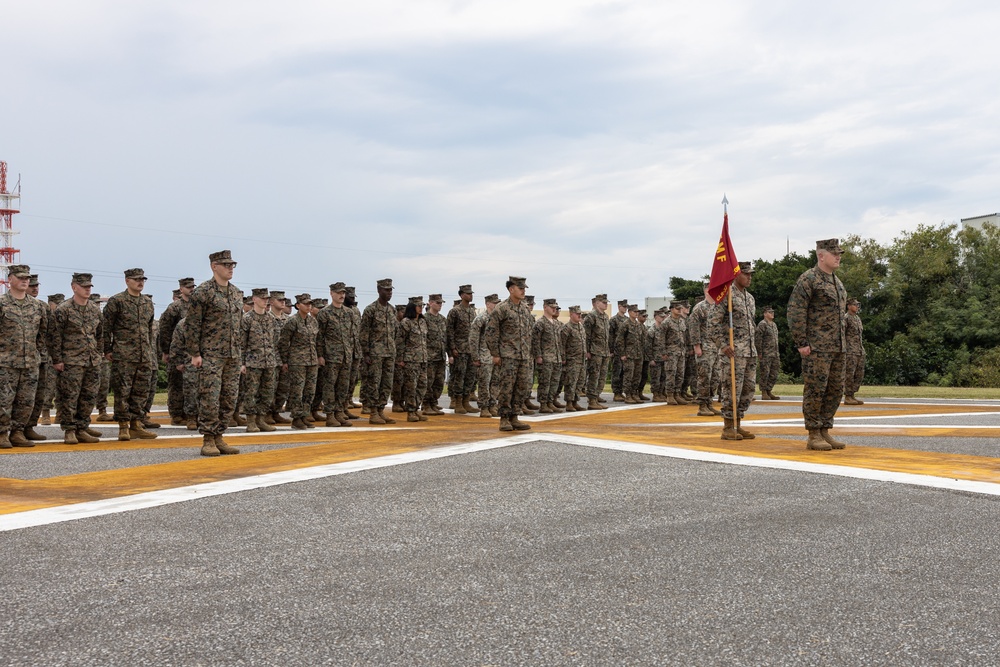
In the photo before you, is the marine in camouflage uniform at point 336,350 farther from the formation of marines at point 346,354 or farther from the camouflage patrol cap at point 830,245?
the camouflage patrol cap at point 830,245

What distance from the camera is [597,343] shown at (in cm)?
1983

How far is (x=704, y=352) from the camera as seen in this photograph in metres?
16.2

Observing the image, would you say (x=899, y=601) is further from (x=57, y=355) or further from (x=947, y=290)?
(x=947, y=290)

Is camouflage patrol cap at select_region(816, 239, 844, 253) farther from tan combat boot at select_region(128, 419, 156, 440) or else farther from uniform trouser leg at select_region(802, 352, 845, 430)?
tan combat boot at select_region(128, 419, 156, 440)

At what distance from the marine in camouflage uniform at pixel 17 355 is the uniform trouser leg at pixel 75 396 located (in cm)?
36

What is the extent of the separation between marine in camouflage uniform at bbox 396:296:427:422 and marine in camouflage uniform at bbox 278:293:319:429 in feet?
7.12

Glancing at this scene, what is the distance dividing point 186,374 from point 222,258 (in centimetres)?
448

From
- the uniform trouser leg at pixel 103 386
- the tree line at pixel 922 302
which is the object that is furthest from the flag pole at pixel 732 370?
the tree line at pixel 922 302

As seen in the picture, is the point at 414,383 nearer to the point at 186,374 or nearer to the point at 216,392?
the point at 186,374

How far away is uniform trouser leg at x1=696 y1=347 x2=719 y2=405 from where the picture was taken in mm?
15891

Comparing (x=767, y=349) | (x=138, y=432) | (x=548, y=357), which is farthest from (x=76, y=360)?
(x=767, y=349)

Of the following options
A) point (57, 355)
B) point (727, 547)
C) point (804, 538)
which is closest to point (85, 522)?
point (727, 547)

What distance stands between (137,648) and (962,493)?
6.18 meters

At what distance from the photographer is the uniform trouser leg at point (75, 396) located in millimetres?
11633
